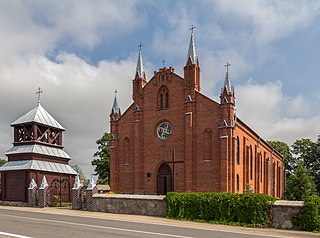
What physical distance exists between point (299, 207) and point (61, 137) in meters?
27.2

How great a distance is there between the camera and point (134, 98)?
1339 inches

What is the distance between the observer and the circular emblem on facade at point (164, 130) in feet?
104

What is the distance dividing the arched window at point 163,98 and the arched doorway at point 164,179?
531 cm

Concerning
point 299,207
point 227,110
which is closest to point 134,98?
A: point 227,110

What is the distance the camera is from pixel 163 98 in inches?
1282

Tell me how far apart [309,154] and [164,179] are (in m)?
43.9

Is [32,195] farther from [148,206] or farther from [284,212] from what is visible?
[284,212]

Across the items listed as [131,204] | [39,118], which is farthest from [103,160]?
[131,204]

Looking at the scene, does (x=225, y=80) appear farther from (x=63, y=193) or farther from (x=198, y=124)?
(x=63, y=193)

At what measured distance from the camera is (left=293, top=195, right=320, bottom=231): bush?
52.0 feet

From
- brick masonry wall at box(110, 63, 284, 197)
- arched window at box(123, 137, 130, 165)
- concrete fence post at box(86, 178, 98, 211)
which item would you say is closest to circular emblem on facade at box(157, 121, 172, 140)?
brick masonry wall at box(110, 63, 284, 197)

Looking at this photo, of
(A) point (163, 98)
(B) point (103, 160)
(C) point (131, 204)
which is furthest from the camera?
(B) point (103, 160)

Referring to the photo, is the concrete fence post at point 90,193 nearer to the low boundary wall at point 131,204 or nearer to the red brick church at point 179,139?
the low boundary wall at point 131,204

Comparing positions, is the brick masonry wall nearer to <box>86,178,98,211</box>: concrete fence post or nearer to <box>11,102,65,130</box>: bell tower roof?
<box>11,102,65,130</box>: bell tower roof
